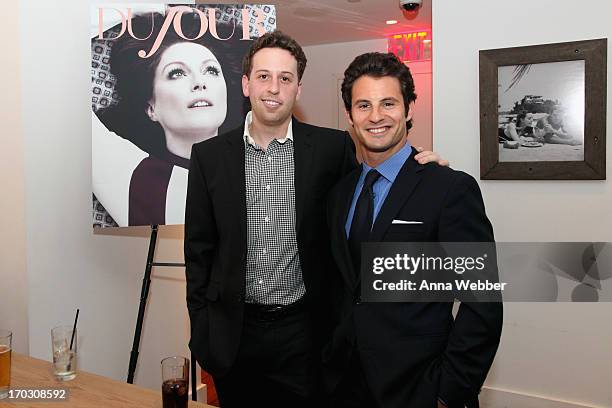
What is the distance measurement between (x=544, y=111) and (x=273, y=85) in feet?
6.05

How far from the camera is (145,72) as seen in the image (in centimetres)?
238

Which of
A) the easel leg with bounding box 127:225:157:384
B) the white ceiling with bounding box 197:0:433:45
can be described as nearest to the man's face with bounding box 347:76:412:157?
the easel leg with bounding box 127:225:157:384

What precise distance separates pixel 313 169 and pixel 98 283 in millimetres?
1363

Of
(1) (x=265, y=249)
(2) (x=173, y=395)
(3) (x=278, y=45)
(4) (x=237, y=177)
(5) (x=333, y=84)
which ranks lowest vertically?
(2) (x=173, y=395)

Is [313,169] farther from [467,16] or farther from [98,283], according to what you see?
[467,16]

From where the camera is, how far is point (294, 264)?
192 centimetres

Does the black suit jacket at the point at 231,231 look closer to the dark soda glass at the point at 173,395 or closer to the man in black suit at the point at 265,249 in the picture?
the man in black suit at the point at 265,249

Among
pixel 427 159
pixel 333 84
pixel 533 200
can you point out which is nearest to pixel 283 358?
pixel 427 159

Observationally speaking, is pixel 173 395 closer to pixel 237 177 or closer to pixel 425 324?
pixel 425 324

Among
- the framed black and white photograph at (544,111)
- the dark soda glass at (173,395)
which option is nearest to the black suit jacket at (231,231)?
the dark soda glass at (173,395)

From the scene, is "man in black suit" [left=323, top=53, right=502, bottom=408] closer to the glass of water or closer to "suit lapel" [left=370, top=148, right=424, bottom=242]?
"suit lapel" [left=370, top=148, right=424, bottom=242]

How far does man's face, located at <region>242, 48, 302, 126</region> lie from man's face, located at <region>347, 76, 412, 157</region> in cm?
36

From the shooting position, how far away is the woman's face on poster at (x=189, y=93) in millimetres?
2395

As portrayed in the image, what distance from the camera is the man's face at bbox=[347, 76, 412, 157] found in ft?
5.26
